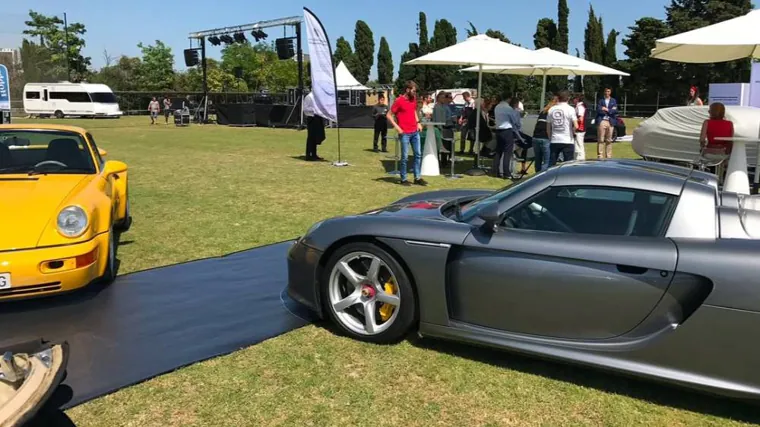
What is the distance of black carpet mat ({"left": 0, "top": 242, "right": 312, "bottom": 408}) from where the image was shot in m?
3.42

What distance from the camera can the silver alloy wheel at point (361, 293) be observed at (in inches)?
142

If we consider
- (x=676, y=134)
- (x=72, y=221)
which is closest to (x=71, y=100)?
(x=676, y=134)

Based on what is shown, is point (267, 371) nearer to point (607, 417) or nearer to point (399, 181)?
point (607, 417)

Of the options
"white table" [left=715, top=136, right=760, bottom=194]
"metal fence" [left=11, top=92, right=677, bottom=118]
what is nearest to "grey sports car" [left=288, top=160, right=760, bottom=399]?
"white table" [left=715, top=136, right=760, bottom=194]

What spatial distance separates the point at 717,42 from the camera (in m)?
8.62

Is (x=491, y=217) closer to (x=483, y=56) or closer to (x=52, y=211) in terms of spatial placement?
(x=52, y=211)

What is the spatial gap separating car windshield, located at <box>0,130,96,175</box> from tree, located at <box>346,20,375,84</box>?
6336cm

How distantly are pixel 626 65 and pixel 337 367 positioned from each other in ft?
169

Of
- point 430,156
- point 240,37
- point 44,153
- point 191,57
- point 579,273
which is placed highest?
point 240,37

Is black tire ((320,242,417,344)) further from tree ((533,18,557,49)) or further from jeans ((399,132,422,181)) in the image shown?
tree ((533,18,557,49))

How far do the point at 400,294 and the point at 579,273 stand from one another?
1.07 meters

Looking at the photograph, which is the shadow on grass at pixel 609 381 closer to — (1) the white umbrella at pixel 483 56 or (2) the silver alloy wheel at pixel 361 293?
(2) the silver alloy wheel at pixel 361 293

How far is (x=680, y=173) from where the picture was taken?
10.8 feet

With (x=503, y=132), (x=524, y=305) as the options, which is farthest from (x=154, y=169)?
(x=524, y=305)
